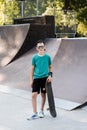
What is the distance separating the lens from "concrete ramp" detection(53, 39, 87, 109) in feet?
27.1

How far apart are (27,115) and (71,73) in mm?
2258

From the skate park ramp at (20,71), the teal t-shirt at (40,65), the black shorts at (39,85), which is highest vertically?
the teal t-shirt at (40,65)

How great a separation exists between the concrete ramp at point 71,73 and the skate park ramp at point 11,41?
8.44ft

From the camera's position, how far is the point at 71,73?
9352 millimetres

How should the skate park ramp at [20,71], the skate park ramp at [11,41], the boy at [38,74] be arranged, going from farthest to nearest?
the skate park ramp at [11,41] → the skate park ramp at [20,71] → the boy at [38,74]

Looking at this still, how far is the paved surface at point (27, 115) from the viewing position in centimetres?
663

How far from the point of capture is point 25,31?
13055 millimetres

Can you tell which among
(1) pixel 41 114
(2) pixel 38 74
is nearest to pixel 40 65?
(2) pixel 38 74

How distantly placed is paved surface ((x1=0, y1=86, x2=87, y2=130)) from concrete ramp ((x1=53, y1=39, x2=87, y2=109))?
0.56m

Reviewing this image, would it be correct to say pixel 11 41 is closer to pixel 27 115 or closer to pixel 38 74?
pixel 27 115

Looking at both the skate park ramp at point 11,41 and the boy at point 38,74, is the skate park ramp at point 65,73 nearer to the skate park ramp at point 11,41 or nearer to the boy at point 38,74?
the skate park ramp at point 11,41

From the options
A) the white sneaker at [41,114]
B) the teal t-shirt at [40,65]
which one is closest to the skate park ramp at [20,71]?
the white sneaker at [41,114]

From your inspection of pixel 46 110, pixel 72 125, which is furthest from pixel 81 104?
pixel 72 125

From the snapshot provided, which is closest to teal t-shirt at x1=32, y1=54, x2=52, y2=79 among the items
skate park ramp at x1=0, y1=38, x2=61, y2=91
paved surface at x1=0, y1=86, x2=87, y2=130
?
paved surface at x1=0, y1=86, x2=87, y2=130
